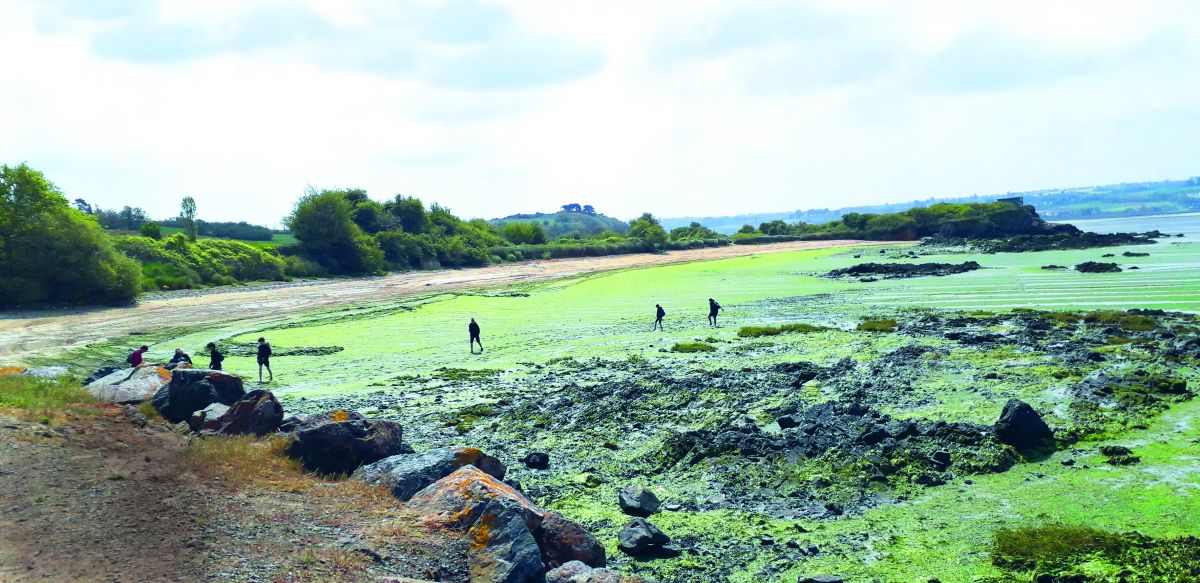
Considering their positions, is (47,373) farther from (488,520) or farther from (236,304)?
(236,304)

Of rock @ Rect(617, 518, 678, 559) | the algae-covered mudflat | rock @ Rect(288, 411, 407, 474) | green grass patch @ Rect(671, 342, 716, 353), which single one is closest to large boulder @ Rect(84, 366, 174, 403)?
the algae-covered mudflat

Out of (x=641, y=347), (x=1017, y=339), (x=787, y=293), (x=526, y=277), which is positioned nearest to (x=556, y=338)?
(x=641, y=347)

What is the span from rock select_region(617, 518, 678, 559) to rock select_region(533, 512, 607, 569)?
0.69 metres

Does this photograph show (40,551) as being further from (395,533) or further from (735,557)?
(735,557)

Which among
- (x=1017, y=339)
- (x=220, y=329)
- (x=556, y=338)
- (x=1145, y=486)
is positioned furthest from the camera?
(x=220, y=329)

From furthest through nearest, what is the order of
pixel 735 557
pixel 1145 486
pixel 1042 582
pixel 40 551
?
pixel 1145 486, pixel 735 557, pixel 1042 582, pixel 40 551

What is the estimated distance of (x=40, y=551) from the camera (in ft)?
27.1

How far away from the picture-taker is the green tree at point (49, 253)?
139ft

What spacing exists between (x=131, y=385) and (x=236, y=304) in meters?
31.5

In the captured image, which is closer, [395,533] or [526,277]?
[395,533]

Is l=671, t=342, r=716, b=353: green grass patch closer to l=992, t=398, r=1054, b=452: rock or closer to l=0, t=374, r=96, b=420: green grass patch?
l=992, t=398, r=1054, b=452: rock

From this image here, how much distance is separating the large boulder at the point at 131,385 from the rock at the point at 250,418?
3.06m

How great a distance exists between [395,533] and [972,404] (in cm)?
1348

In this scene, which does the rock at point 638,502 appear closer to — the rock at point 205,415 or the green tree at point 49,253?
the rock at point 205,415
